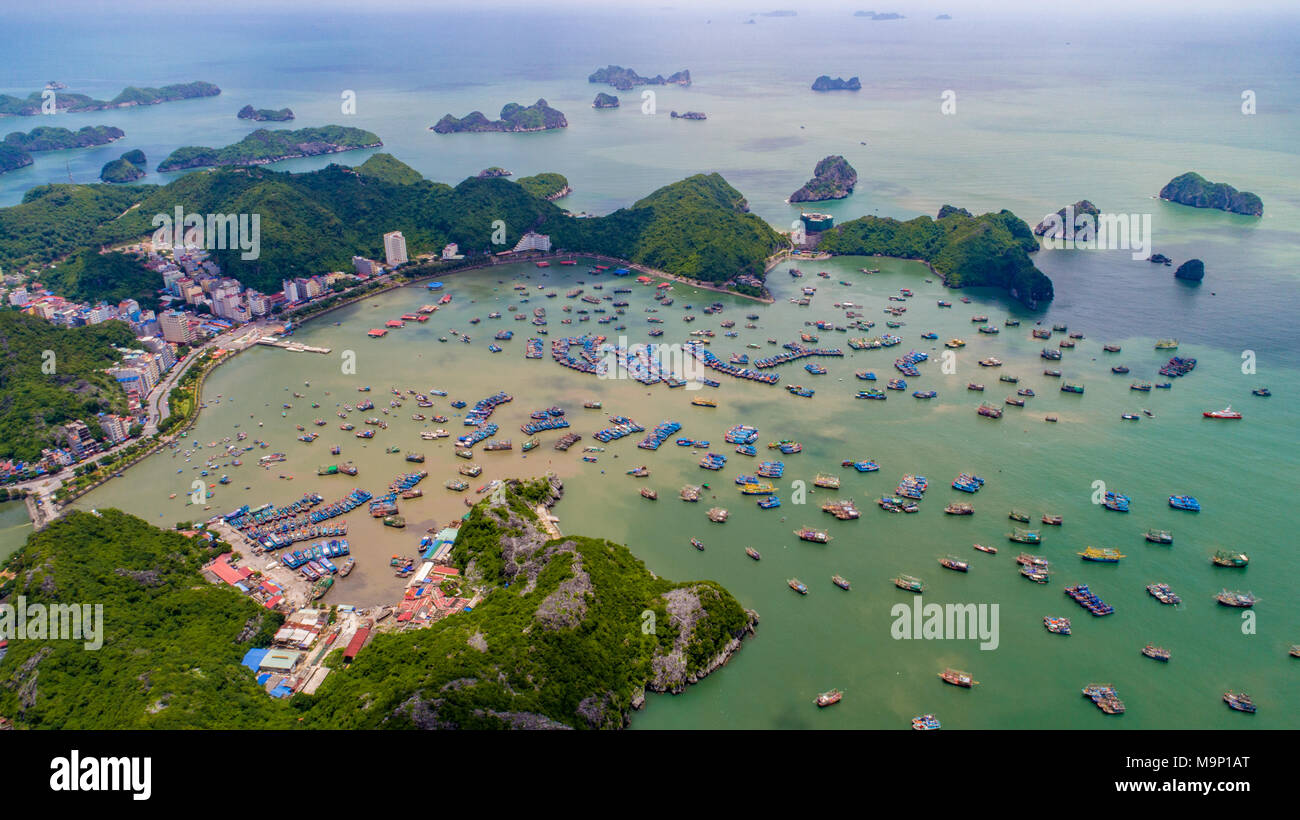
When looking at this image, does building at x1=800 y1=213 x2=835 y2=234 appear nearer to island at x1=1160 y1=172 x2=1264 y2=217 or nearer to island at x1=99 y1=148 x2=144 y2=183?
island at x1=1160 y1=172 x2=1264 y2=217

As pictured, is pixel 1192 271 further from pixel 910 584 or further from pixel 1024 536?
pixel 910 584

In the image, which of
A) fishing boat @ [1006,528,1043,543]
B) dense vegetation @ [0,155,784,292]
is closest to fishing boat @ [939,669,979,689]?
fishing boat @ [1006,528,1043,543]

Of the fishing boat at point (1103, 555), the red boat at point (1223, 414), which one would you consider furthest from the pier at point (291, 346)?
the red boat at point (1223, 414)

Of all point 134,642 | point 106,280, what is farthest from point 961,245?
point 106,280

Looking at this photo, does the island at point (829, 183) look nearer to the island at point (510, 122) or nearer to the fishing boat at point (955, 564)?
the island at point (510, 122)

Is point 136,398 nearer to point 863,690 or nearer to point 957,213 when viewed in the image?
point 863,690

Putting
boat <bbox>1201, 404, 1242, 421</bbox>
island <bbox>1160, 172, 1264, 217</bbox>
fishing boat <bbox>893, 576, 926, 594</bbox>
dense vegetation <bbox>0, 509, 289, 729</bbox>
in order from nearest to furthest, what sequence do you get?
1. dense vegetation <bbox>0, 509, 289, 729</bbox>
2. fishing boat <bbox>893, 576, 926, 594</bbox>
3. boat <bbox>1201, 404, 1242, 421</bbox>
4. island <bbox>1160, 172, 1264, 217</bbox>
